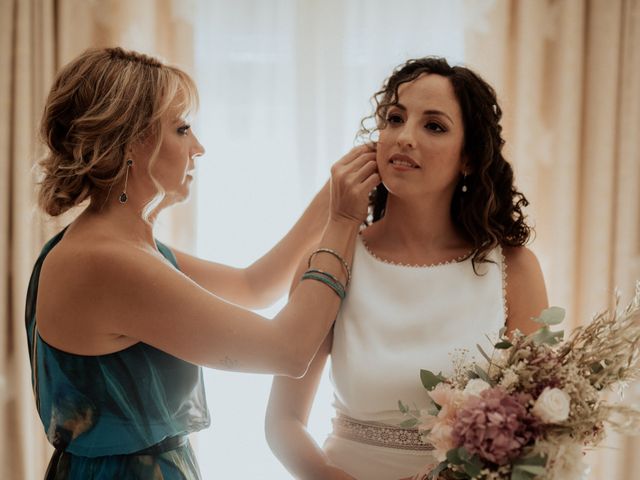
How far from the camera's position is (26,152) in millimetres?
2727

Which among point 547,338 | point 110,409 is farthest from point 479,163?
point 110,409

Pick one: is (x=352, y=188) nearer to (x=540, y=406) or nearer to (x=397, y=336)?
(x=397, y=336)

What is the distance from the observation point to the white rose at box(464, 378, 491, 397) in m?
1.33

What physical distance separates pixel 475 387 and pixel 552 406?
0.50ft

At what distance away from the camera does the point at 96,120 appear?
151 centimetres

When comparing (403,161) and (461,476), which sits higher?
(403,161)

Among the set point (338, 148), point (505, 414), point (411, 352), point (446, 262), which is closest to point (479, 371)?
point (505, 414)

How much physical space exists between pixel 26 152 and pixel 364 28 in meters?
1.45

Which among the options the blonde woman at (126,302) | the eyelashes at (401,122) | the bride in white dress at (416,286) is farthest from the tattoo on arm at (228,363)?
the eyelashes at (401,122)

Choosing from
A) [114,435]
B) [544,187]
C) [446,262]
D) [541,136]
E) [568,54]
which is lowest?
[114,435]

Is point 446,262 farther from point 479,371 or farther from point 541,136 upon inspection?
point 541,136

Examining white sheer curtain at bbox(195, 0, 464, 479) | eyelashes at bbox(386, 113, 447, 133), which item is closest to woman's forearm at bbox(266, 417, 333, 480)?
eyelashes at bbox(386, 113, 447, 133)

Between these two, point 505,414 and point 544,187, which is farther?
point 544,187

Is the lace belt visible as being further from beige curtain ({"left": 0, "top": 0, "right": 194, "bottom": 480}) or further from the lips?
beige curtain ({"left": 0, "top": 0, "right": 194, "bottom": 480})
